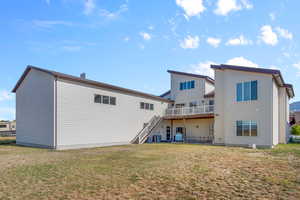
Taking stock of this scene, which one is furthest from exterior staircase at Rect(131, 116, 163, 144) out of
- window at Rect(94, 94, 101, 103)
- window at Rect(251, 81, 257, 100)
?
window at Rect(251, 81, 257, 100)

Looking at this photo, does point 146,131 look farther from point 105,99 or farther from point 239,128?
point 239,128

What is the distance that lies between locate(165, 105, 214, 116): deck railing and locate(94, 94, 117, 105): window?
28.3ft

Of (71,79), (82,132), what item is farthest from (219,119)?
(71,79)

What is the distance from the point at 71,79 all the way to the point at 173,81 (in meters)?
15.1

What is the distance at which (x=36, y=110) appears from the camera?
17062 mm

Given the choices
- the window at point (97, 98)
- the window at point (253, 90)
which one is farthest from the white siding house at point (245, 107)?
the window at point (97, 98)

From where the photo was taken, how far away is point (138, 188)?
592cm

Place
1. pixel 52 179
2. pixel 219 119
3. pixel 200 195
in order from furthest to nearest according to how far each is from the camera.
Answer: pixel 219 119 < pixel 52 179 < pixel 200 195

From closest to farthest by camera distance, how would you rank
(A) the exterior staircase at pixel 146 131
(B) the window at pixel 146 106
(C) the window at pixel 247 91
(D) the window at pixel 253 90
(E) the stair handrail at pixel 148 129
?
(D) the window at pixel 253 90 → (C) the window at pixel 247 91 → (A) the exterior staircase at pixel 146 131 → (E) the stair handrail at pixel 148 129 → (B) the window at pixel 146 106

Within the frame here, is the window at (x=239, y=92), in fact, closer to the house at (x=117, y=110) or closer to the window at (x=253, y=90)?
the house at (x=117, y=110)

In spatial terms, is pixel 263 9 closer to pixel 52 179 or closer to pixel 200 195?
pixel 200 195

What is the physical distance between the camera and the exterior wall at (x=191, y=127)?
80.7ft

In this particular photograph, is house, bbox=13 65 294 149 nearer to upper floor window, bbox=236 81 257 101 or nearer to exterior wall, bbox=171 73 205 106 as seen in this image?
upper floor window, bbox=236 81 257 101

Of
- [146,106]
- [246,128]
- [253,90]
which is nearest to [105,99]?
[146,106]
